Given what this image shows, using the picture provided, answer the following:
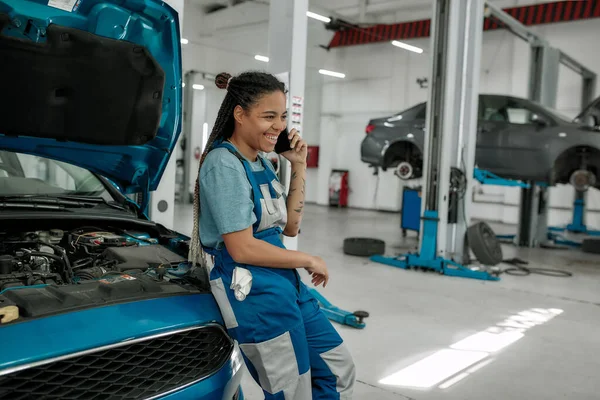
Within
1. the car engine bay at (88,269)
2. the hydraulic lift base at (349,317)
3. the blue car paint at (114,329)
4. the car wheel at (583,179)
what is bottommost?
the hydraulic lift base at (349,317)

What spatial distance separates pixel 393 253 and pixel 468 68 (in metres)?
2.50

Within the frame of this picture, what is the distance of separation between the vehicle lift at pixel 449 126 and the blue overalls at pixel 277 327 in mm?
4104

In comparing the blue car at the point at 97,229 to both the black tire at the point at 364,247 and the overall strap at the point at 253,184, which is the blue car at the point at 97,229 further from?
the black tire at the point at 364,247

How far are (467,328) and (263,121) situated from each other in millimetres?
2637

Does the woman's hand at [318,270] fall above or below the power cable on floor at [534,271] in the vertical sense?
above

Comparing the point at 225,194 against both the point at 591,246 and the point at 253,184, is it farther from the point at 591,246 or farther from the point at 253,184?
the point at 591,246

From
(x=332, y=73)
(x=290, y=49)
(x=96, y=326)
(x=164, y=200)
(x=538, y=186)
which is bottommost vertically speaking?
(x=96, y=326)

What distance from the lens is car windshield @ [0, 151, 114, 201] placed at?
2.21 metres

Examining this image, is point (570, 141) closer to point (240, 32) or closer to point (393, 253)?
point (393, 253)

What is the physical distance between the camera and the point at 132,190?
2.21 m

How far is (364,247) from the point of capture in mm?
6004

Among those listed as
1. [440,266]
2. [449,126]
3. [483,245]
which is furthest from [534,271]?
[449,126]

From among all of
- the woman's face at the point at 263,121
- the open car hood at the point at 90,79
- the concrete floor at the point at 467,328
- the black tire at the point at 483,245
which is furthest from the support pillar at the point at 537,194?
the woman's face at the point at 263,121

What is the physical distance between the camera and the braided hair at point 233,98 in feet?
4.65
